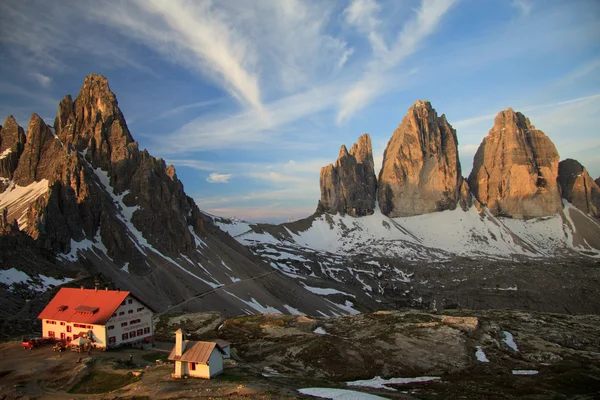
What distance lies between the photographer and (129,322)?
5638cm

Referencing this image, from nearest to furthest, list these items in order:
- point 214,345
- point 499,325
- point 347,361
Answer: point 214,345
point 347,361
point 499,325

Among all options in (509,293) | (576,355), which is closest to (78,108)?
(576,355)

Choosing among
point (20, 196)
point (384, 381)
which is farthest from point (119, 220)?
point (384, 381)

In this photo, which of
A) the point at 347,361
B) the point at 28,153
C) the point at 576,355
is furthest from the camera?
the point at 28,153

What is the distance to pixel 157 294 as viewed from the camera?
115 meters

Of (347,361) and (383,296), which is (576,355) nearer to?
(347,361)

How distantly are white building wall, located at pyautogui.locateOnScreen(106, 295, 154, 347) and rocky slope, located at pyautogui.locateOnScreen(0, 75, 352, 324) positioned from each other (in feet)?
127

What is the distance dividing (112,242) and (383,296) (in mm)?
117372

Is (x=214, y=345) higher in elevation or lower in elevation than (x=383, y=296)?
higher

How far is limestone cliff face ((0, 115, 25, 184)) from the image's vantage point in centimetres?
14988

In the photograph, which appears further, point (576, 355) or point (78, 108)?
point (78, 108)

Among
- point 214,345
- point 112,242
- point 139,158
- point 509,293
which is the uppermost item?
point 139,158

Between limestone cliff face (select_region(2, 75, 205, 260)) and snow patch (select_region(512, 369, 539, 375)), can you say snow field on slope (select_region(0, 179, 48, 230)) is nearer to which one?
limestone cliff face (select_region(2, 75, 205, 260))

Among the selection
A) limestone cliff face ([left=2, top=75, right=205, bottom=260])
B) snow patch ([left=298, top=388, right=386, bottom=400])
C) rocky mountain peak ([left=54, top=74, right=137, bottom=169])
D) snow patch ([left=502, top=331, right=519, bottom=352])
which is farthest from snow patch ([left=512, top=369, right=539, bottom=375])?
rocky mountain peak ([left=54, top=74, right=137, bottom=169])
